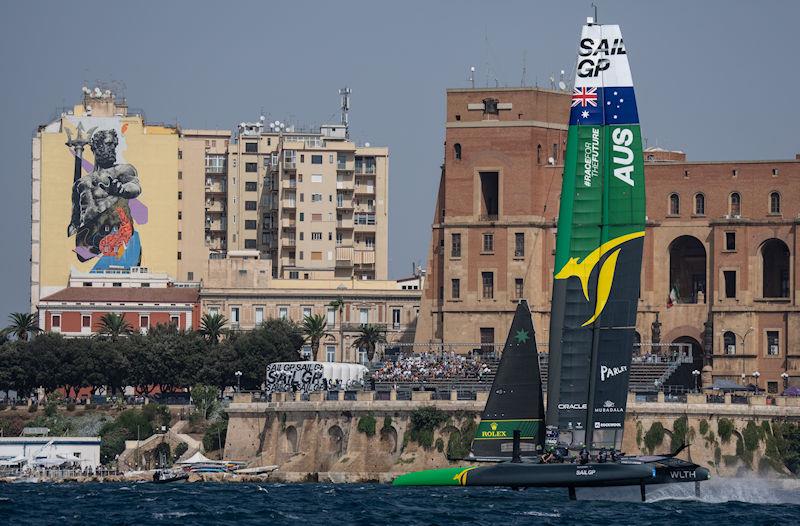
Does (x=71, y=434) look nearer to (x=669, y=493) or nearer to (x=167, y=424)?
(x=167, y=424)

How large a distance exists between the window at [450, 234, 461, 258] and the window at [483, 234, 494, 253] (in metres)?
1.61

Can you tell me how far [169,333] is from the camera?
142 metres

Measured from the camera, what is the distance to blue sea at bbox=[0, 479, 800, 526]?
69.9m

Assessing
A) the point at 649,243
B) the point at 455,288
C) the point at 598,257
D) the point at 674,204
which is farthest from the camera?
the point at 455,288

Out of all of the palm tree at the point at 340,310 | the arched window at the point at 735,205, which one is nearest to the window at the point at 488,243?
the arched window at the point at 735,205

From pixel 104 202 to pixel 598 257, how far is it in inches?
4134

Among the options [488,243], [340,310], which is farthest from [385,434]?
[340,310]

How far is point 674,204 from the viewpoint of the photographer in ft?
389

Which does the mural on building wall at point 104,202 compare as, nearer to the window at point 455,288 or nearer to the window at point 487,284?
the window at point 455,288

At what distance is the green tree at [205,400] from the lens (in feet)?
412

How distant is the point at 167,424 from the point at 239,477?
21210mm

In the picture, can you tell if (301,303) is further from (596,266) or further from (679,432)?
(596,266)

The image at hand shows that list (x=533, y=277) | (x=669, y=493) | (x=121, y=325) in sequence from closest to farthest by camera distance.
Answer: (x=669, y=493), (x=533, y=277), (x=121, y=325)

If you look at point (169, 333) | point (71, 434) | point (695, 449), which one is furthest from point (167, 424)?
point (695, 449)
